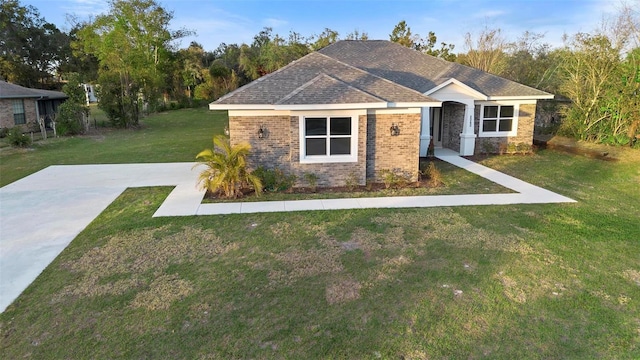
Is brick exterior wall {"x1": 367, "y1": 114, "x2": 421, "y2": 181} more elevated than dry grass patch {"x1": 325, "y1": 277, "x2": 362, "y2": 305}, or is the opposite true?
brick exterior wall {"x1": 367, "y1": 114, "x2": 421, "y2": 181}

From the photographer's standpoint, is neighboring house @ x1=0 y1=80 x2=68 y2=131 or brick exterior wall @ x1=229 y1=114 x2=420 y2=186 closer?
brick exterior wall @ x1=229 y1=114 x2=420 y2=186

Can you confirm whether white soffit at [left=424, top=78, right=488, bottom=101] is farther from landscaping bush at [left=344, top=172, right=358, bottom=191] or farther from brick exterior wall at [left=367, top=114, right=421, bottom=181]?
landscaping bush at [left=344, top=172, right=358, bottom=191]

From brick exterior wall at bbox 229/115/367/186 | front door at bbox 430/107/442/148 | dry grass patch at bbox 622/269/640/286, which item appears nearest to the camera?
dry grass patch at bbox 622/269/640/286

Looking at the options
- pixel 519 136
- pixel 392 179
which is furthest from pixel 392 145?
pixel 519 136

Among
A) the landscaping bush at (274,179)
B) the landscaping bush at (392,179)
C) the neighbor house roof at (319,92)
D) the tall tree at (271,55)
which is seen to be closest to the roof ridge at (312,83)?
the neighbor house roof at (319,92)

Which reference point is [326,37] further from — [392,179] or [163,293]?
[163,293]

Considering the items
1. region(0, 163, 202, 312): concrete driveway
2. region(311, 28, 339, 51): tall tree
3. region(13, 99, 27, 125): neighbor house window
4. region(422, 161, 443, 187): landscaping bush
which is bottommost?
region(0, 163, 202, 312): concrete driveway

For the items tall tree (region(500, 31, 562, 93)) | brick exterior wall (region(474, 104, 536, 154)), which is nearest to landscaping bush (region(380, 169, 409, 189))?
brick exterior wall (region(474, 104, 536, 154))
